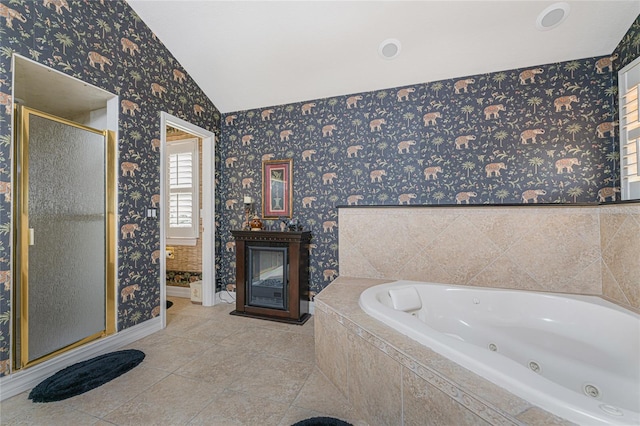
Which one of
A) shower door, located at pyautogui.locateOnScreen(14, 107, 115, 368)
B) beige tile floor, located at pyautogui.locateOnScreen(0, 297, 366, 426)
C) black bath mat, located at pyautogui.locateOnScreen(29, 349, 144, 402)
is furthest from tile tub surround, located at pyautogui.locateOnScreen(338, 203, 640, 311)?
shower door, located at pyautogui.locateOnScreen(14, 107, 115, 368)

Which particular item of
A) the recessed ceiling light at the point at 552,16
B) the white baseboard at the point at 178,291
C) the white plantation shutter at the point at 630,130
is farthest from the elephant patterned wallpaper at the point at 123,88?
the white plantation shutter at the point at 630,130

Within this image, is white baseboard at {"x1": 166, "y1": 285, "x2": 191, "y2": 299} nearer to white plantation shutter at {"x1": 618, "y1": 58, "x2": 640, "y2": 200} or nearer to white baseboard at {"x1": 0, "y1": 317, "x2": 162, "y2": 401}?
white baseboard at {"x1": 0, "y1": 317, "x2": 162, "y2": 401}

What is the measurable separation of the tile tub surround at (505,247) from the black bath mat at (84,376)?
1.99 meters

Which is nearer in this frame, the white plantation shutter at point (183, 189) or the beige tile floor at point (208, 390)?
the beige tile floor at point (208, 390)

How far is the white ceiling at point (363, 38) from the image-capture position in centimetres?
222

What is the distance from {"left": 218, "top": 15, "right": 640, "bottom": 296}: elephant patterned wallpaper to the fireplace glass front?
39 cm

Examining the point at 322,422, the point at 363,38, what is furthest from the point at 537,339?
the point at 363,38

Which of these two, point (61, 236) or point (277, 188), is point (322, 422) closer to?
point (61, 236)

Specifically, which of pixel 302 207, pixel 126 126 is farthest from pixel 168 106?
pixel 302 207

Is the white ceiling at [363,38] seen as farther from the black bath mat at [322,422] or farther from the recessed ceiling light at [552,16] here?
the black bath mat at [322,422]

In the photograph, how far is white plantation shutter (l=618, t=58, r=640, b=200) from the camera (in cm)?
213

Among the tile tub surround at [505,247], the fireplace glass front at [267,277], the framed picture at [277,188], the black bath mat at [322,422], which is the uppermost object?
the framed picture at [277,188]

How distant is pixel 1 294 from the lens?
1.69 metres

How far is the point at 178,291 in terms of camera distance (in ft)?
13.4
